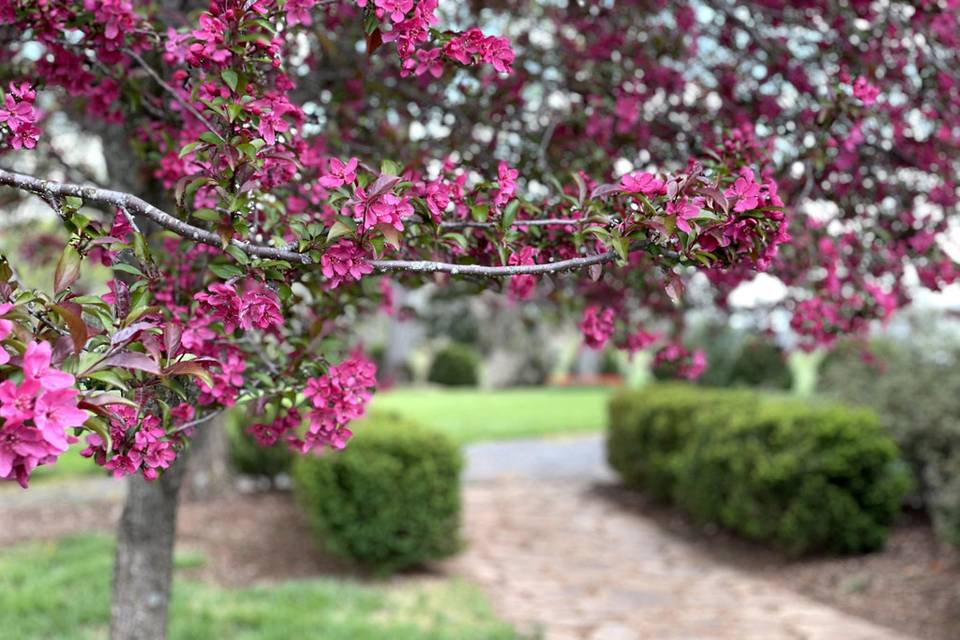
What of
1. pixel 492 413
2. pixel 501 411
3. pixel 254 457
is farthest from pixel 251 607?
pixel 501 411

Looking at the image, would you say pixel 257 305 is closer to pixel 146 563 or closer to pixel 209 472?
pixel 146 563

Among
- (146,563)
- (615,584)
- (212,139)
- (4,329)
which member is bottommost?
(615,584)

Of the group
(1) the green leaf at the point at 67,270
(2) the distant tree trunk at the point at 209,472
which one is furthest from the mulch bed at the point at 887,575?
(1) the green leaf at the point at 67,270

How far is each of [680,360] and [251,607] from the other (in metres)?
2.72

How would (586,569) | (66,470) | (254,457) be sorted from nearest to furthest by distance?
(586,569), (254,457), (66,470)

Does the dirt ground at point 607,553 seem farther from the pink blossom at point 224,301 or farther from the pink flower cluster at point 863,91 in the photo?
A: the pink blossom at point 224,301

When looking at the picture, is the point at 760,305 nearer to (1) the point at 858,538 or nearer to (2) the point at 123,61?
(2) the point at 123,61

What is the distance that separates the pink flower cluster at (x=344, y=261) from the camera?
1.51 metres

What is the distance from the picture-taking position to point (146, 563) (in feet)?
10.5

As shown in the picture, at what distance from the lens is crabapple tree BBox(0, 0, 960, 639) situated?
148cm

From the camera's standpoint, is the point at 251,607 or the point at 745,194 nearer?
the point at 745,194

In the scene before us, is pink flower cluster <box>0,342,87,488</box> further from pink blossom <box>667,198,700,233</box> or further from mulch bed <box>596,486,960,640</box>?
mulch bed <box>596,486,960,640</box>

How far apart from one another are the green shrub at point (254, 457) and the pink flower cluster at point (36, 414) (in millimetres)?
6257

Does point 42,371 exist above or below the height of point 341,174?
below
